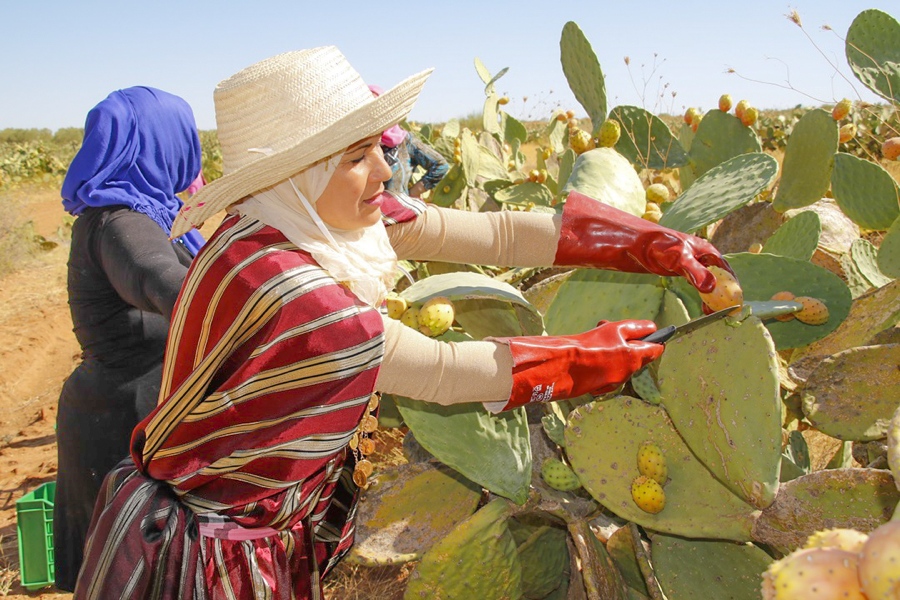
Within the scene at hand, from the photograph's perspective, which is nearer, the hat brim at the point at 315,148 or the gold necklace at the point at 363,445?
the hat brim at the point at 315,148

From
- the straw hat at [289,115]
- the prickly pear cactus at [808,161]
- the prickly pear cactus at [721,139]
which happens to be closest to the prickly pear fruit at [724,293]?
the straw hat at [289,115]

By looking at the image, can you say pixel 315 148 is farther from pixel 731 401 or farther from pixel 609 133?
pixel 609 133

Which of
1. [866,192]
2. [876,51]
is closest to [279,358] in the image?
[866,192]

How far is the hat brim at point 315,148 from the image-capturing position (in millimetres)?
1057

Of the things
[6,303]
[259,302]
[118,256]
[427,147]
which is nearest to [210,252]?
[259,302]

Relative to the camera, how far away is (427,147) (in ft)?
13.8

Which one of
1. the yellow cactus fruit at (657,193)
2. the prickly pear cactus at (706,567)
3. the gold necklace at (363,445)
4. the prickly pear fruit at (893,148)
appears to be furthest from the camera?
the yellow cactus fruit at (657,193)

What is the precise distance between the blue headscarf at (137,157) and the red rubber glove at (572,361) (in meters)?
1.08

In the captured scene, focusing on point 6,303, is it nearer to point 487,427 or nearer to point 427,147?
point 427,147

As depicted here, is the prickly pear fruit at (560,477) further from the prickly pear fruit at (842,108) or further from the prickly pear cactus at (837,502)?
the prickly pear fruit at (842,108)

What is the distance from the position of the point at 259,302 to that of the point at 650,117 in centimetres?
217

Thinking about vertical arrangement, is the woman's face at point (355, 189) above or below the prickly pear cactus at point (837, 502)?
above

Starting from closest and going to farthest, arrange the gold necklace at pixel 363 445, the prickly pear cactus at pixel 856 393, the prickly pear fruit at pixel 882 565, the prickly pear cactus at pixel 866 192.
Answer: the prickly pear fruit at pixel 882 565 → the gold necklace at pixel 363 445 → the prickly pear cactus at pixel 856 393 → the prickly pear cactus at pixel 866 192

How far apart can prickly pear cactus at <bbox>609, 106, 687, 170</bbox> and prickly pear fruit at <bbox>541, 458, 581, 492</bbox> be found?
1.45 m
